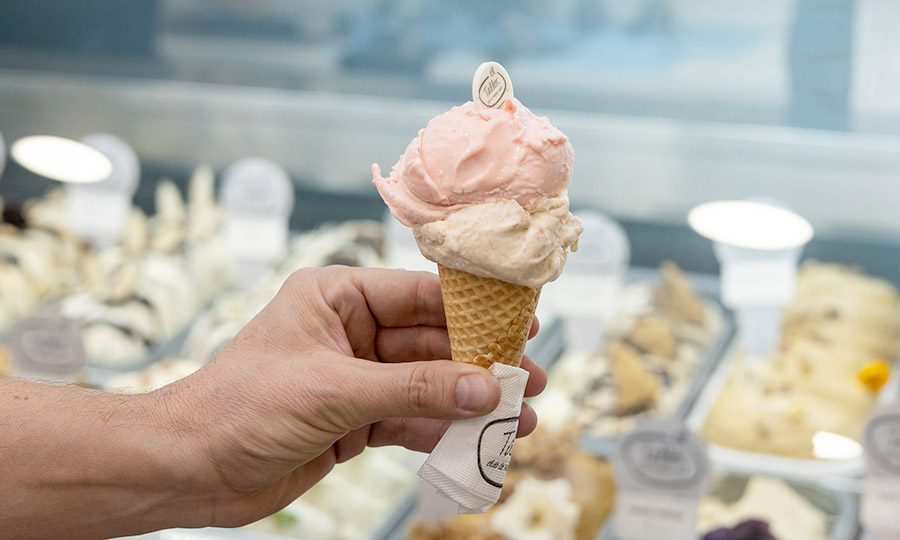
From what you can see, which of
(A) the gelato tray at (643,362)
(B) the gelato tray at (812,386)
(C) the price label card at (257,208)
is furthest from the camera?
(C) the price label card at (257,208)

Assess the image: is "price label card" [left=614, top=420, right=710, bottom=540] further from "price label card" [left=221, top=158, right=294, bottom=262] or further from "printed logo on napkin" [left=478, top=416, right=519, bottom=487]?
"price label card" [left=221, top=158, right=294, bottom=262]

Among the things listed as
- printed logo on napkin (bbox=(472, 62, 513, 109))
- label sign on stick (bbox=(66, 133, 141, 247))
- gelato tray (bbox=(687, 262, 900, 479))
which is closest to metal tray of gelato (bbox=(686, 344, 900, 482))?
gelato tray (bbox=(687, 262, 900, 479))

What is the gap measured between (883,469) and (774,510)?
1.22ft

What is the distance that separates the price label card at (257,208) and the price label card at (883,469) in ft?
6.03

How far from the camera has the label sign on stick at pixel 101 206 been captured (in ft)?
10.3

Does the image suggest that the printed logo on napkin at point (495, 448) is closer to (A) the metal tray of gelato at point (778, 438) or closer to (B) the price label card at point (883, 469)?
(B) the price label card at point (883, 469)

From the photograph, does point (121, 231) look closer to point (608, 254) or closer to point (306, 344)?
point (608, 254)

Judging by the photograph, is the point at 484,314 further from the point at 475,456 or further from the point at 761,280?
the point at 761,280

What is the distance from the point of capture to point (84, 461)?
1440mm

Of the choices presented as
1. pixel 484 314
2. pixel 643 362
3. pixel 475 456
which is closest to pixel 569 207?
pixel 484 314

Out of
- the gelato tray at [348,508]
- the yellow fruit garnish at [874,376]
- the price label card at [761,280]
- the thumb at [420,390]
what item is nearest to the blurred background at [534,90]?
the price label card at [761,280]

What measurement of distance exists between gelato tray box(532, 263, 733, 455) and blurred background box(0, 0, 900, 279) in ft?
0.41

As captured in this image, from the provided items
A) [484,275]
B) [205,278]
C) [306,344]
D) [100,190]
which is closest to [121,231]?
[100,190]

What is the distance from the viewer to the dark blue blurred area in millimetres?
3020
